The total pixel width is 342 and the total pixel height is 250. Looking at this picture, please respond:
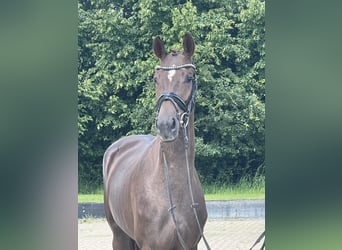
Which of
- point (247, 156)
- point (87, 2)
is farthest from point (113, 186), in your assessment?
point (87, 2)

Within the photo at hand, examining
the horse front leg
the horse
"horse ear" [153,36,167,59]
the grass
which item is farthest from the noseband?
the grass

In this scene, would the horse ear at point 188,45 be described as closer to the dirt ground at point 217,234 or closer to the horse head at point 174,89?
the horse head at point 174,89

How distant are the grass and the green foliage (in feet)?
0.80

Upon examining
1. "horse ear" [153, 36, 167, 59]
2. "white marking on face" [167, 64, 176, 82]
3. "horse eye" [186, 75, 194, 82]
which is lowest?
"horse eye" [186, 75, 194, 82]

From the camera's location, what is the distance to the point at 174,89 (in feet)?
9.91

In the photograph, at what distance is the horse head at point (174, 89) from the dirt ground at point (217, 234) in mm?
4003

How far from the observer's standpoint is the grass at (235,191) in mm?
9648

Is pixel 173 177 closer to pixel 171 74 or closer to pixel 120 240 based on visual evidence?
pixel 171 74

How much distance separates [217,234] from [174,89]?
4930 millimetres

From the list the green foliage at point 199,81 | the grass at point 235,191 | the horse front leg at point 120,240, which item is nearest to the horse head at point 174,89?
the horse front leg at point 120,240

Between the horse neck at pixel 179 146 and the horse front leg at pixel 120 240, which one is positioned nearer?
the horse neck at pixel 179 146

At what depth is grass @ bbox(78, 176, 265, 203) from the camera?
9.65 m

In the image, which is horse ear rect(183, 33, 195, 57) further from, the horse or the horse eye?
the horse eye
